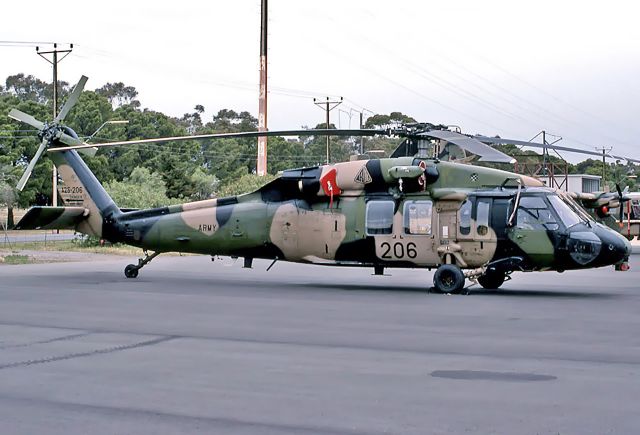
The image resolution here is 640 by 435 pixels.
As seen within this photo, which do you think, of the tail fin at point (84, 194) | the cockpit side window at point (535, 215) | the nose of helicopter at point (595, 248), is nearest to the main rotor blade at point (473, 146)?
the cockpit side window at point (535, 215)

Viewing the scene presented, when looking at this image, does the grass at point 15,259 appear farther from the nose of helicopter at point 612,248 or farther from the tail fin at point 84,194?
the nose of helicopter at point 612,248

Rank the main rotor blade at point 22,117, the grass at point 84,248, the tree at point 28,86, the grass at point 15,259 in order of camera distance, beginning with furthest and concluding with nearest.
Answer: the tree at point 28,86
the grass at point 84,248
the grass at point 15,259
the main rotor blade at point 22,117

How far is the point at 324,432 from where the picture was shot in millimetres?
6941

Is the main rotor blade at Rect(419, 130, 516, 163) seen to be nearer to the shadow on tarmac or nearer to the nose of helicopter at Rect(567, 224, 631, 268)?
the nose of helicopter at Rect(567, 224, 631, 268)

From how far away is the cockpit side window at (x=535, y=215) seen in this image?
60.4 feet

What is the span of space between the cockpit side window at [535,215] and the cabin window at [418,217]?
191cm

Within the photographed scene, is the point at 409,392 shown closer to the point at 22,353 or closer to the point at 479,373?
the point at 479,373

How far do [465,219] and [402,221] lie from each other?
1361 millimetres

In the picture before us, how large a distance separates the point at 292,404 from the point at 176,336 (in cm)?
473

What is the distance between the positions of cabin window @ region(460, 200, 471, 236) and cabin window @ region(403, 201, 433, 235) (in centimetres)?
69

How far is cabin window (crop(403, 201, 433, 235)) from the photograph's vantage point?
19.4 meters

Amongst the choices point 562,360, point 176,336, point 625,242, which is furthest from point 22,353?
point 625,242

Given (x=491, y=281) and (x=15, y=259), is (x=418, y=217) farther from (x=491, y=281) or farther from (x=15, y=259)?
(x=15, y=259)

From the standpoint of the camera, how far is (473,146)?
17.4 m
